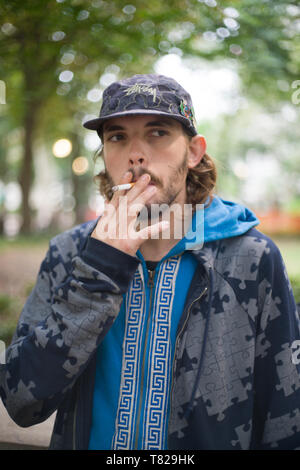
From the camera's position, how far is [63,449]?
178 cm

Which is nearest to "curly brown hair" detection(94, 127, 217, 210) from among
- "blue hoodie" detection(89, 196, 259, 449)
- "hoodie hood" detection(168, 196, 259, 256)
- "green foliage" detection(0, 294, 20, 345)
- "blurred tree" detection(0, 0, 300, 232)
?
"hoodie hood" detection(168, 196, 259, 256)

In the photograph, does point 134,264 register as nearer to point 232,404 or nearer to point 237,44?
point 232,404

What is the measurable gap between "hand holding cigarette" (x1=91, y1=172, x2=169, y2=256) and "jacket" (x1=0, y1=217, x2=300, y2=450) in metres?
0.05

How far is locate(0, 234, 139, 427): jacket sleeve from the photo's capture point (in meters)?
1.51

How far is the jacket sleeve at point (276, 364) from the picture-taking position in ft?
5.53

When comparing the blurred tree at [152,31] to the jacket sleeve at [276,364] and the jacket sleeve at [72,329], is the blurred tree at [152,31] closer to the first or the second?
the jacket sleeve at [72,329]

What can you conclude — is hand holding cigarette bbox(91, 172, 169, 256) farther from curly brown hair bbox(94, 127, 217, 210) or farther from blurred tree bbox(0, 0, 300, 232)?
blurred tree bbox(0, 0, 300, 232)

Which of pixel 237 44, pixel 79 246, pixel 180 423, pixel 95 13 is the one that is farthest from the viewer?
A: pixel 237 44

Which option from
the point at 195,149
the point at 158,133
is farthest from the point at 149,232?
the point at 195,149

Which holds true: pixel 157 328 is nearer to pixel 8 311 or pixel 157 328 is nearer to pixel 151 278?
pixel 151 278

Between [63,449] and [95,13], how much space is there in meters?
3.96

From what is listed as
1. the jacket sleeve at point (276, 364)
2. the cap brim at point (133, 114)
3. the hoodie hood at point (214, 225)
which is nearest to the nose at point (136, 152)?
the cap brim at point (133, 114)

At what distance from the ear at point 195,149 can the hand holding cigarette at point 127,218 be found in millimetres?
398

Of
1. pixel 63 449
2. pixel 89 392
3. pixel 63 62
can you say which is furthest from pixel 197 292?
pixel 63 62
